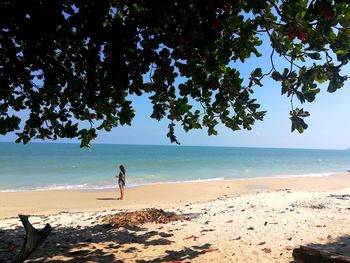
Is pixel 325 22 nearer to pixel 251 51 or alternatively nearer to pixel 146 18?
pixel 251 51

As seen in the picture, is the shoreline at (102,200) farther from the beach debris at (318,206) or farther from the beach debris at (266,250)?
the beach debris at (266,250)

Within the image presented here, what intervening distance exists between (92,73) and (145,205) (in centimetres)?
1222

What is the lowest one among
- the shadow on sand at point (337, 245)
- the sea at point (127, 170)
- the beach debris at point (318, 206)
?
the shadow on sand at point (337, 245)

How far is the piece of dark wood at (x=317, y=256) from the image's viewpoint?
5.03 metres

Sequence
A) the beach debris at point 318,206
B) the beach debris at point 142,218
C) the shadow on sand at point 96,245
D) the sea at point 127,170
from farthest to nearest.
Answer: the sea at point 127,170 → the beach debris at point 318,206 → the beach debris at point 142,218 → the shadow on sand at point 96,245

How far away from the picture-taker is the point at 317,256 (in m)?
5.37

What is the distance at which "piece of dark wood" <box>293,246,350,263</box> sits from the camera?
198 inches

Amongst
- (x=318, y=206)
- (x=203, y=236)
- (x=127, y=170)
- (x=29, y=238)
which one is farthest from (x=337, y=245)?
(x=127, y=170)

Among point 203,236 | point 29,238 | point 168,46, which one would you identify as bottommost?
point 203,236

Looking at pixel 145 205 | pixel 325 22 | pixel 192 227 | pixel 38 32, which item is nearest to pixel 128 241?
pixel 192 227

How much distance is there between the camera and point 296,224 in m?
9.46

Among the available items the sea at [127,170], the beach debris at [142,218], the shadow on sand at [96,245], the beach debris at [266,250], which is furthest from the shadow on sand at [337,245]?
the sea at [127,170]

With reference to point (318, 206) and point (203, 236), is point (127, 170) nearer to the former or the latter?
point (318, 206)

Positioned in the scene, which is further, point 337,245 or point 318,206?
point 318,206
